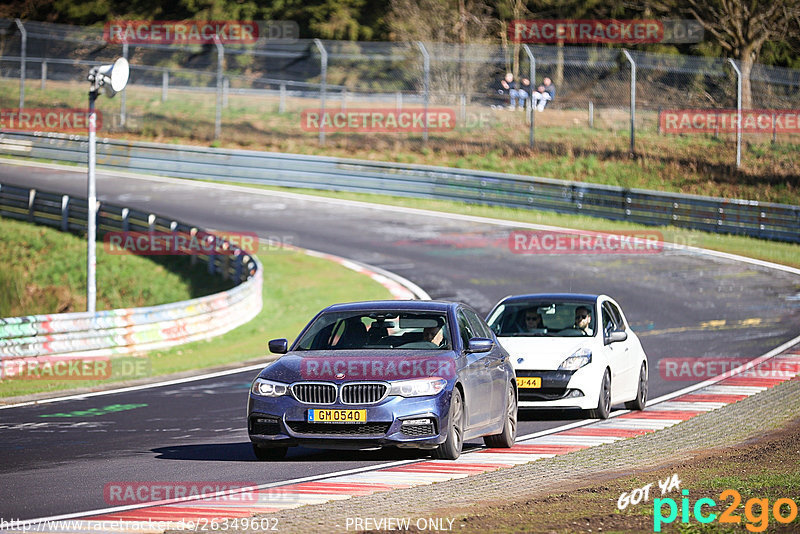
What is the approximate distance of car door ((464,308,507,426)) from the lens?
11.2 meters

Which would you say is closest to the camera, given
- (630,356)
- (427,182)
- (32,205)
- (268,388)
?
(268,388)

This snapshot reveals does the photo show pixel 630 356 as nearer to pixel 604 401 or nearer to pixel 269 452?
pixel 604 401

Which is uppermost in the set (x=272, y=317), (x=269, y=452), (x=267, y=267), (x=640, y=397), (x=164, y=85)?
(x=164, y=85)

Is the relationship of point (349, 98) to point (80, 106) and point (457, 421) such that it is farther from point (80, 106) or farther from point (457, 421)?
point (457, 421)

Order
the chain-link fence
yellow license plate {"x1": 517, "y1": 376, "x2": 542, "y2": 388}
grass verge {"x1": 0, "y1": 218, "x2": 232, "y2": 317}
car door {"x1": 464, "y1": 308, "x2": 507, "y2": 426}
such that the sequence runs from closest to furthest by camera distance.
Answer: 1. car door {"x1": 464, "y1": 308, "x2": 507, "y2": 426}
2. yellow license plate {"x1": 517, "y1": 376, "x2": 542, "y2": 388}
3. grass verge {"x1": 0, "y1": 218, "x2": 232, "y2": 317}
4. the chain-link fence

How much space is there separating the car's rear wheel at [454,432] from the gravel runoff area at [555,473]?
0.49 m

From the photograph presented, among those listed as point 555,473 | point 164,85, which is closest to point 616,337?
point 555,473

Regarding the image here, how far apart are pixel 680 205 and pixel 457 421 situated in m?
25.7

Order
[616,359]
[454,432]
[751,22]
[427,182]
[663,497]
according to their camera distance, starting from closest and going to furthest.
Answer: [663,497] < [454,432] < [616,359] < [427,182] < [751,22]

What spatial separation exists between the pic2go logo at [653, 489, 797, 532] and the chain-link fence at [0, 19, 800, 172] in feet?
96.8

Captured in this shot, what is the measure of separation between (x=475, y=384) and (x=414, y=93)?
113ft

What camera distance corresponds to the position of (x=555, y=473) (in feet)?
31.7

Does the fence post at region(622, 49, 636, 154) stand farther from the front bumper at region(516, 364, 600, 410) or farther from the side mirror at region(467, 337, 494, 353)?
the side mirror at region(467, 337, 494, 353)

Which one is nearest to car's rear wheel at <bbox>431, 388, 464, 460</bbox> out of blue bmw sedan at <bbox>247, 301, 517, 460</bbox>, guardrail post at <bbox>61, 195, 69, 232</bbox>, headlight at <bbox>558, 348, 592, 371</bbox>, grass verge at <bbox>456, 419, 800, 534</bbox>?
blue bmw sedan at <bbox>247, 301, 517, 460</bbox>
